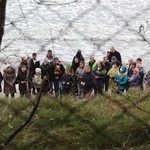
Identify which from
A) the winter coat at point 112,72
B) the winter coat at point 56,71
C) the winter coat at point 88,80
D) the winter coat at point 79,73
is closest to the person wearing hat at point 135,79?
the winter coat at point 112,72

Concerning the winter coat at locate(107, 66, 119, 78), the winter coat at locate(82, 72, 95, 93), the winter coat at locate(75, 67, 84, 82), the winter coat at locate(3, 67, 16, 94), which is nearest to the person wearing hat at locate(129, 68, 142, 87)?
the winter coat at locate(107, 66, 119, 78)

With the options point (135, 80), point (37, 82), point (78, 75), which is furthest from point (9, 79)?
point (37, 82)

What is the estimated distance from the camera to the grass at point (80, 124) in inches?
124

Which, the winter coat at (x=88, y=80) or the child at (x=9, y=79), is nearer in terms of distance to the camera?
the winter coat at (x=88, y=80)

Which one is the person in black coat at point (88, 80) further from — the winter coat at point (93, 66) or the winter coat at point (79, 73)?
the winter coat at point (93, 66)

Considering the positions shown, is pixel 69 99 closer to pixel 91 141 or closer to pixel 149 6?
pixel 91 141

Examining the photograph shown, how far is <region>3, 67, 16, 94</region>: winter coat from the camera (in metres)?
5.43

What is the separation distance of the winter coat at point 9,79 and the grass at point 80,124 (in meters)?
1.79

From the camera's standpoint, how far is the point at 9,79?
555cm

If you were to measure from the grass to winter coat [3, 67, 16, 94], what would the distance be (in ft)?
Result: 5.88

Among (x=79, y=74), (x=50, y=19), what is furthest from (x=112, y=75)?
(x=50, y=19)

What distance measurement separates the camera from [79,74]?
18.4 feet

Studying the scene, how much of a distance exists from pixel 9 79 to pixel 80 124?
2334 mm

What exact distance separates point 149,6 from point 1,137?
21.2 ft
